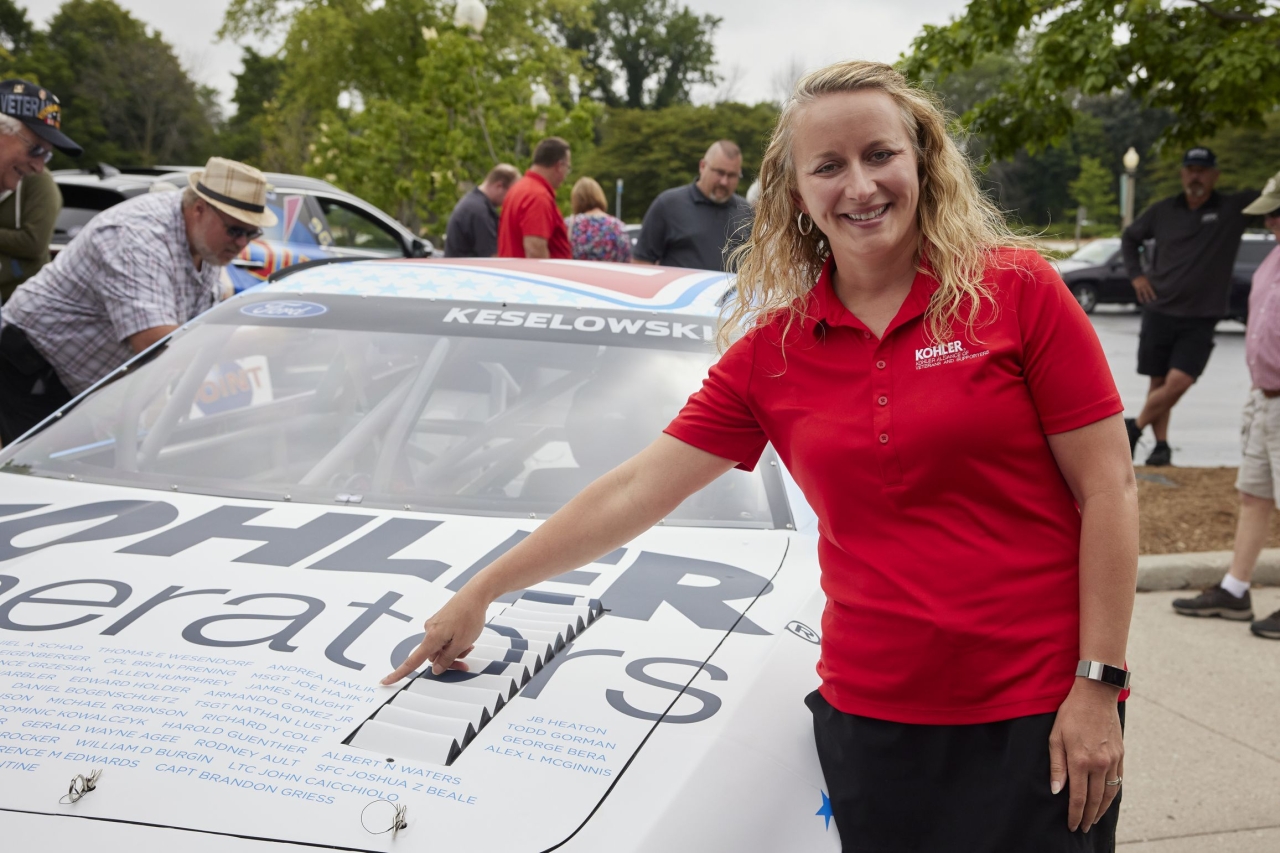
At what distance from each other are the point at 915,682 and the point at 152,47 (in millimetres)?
57098

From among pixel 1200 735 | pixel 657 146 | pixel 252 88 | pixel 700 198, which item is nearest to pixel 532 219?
pixel 700 198

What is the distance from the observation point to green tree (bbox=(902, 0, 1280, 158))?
605 centimetres

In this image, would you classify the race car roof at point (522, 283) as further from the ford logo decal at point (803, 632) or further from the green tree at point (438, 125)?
the green tree at point (438, 125)

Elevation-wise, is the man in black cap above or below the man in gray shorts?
above

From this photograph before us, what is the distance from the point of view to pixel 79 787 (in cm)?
145

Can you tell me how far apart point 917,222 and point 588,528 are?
71cm

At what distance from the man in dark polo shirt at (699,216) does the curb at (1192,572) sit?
2743mm

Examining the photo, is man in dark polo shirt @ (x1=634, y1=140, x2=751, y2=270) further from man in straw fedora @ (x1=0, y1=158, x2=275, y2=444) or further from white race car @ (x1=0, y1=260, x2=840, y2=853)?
white race car @ (x1=0, y1=260, x2=840, y2=853)

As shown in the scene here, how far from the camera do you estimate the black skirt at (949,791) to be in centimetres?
154

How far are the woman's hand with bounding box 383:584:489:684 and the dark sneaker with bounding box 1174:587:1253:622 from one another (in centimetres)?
397

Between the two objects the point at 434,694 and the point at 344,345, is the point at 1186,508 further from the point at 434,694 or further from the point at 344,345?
the point at 434,694

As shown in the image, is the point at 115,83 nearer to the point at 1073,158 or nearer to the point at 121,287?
the point at 1073,158

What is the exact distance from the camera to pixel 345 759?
60.2 inches

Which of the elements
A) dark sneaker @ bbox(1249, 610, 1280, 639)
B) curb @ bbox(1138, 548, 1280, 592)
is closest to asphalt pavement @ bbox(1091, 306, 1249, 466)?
curb @ bbox(1138, 548, 1280, 592)
